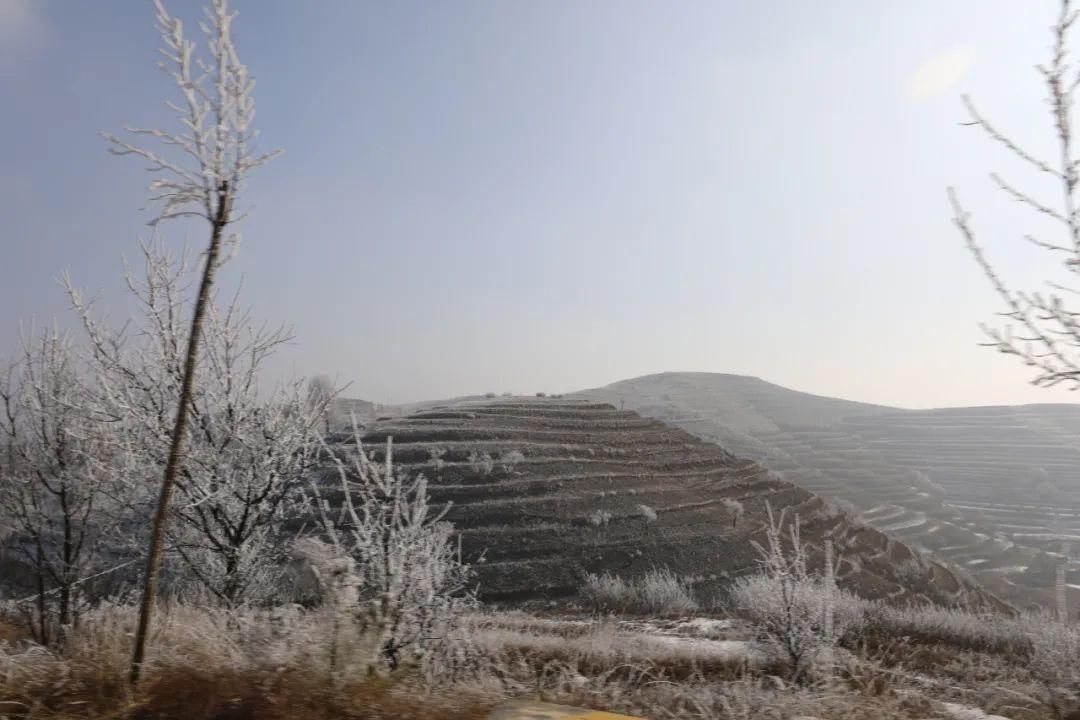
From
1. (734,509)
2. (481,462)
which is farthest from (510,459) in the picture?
(734,509)

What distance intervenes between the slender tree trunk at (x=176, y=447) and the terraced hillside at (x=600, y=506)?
29.4 meters

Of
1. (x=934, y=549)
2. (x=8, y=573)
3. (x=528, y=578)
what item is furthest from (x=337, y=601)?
(x=934, y=549)

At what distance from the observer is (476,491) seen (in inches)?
1641

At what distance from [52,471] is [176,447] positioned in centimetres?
846

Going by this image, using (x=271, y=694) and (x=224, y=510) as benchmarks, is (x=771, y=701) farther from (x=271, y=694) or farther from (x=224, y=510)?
(x=224, y=510)

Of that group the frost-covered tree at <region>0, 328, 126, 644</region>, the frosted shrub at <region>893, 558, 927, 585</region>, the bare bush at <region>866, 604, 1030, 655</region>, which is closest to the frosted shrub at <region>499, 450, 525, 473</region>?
the frosted shrub at <region>893, 558, 927, 585</region>

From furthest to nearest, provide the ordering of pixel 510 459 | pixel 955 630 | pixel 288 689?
pixel 510 459 < pixel 955 630 < pixel 288 689

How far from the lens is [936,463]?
90375mm

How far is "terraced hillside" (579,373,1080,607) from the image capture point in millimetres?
57906

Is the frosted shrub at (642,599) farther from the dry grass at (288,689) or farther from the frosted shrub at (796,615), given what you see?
the dry grass at (288,689)

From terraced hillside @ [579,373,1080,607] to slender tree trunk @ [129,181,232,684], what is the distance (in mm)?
51513

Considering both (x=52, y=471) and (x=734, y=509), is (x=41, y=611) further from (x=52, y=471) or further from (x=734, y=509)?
(x=734, y=509)

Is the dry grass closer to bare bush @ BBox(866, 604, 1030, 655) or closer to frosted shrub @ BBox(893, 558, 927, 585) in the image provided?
bare bush @ BBox(866, 604, 1030, 655)

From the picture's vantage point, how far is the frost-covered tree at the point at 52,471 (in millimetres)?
9898
